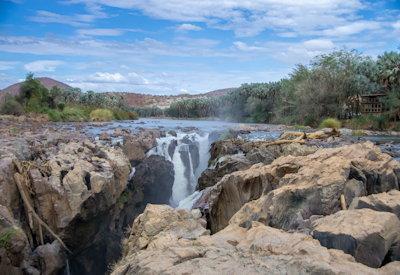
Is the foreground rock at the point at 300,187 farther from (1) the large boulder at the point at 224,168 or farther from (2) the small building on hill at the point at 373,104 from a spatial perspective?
(2) the small building on hill at the point at 373,104

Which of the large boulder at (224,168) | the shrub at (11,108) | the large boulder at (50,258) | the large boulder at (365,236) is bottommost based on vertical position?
the large boulder at (50,258)

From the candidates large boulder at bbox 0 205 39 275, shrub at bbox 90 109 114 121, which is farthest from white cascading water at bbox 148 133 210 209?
shrub at bbox 90 109 114 121

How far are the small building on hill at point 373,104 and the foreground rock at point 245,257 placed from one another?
4084 cm

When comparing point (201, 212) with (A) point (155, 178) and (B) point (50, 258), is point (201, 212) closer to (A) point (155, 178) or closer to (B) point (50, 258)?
(B) point (50, 258)

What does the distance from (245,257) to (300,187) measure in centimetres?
331

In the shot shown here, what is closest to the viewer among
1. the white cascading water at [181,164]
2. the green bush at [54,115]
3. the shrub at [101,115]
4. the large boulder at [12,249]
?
the large boulder at [12,249]

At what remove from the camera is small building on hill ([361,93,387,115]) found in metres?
43.9

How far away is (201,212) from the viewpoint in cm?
1102

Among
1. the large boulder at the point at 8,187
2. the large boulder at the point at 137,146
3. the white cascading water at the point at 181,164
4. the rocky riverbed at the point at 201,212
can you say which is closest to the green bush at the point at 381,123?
the white cascading water at the point at 181,164

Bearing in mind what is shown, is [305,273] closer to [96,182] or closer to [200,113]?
[96,182]

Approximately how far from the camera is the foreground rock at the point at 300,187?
773 cm

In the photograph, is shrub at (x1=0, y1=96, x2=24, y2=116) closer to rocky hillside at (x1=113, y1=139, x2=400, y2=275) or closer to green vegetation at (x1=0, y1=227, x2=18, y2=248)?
green vegetation at (x1=0, y1=227, x2=18, y2=248)

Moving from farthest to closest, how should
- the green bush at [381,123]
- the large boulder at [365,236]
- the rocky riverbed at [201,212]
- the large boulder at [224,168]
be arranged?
the green bush at [381,123] → the large boulder at [224,168] → the large boulder at [365,236] → the rocky riverbed at [201,212]

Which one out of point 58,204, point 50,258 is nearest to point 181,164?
point 58,204
